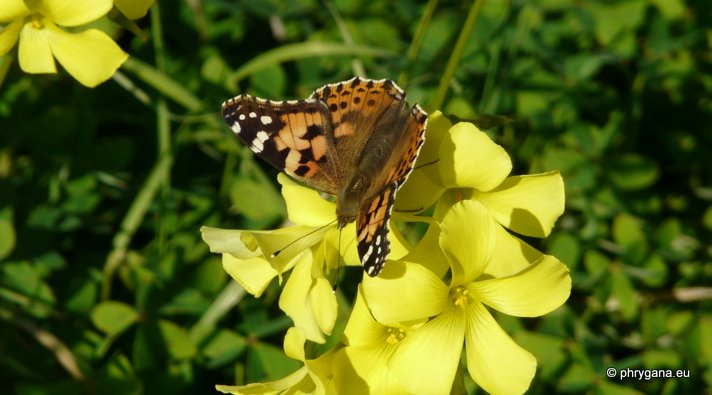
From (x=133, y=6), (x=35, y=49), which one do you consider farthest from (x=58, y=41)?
(x=133, y=6)

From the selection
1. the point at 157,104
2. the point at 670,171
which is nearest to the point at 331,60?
the point at 157,104

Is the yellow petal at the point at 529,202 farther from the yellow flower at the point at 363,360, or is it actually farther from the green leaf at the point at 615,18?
the green leaf at the point at 615,18

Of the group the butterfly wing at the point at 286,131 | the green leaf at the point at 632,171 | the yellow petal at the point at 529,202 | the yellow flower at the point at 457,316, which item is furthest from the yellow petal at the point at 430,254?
the green leaf at the point at 632,171

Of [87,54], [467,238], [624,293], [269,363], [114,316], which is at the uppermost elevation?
[87,54]

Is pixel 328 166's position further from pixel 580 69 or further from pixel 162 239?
pixel 580 69

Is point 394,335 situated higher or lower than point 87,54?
lower

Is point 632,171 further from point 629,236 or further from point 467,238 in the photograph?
point 467,238
